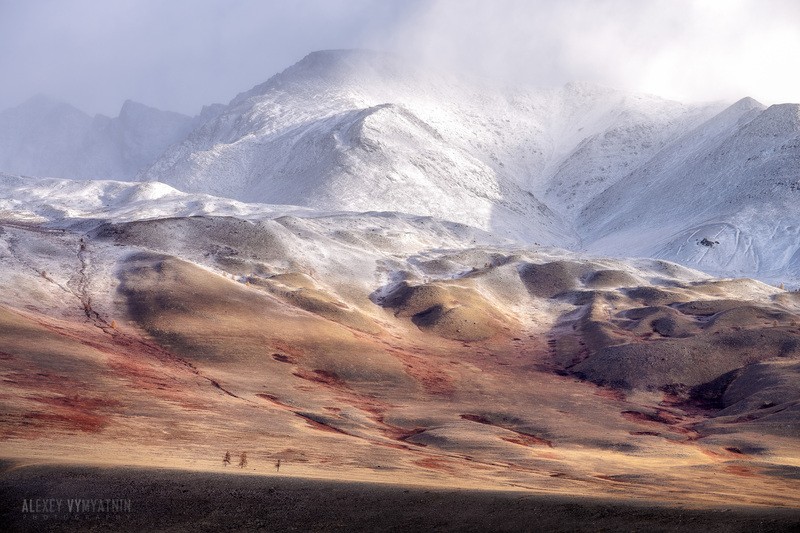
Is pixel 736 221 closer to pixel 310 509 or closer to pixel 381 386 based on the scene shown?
pixel 381 386

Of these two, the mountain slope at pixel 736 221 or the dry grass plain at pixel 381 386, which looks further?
the mountain slope at pixel 736 221

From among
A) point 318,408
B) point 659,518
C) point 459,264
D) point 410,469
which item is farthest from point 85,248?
point 659,518

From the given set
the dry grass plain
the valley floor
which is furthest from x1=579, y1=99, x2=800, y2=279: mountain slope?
the valley floor

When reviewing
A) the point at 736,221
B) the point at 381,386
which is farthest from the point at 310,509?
the point at 736,221

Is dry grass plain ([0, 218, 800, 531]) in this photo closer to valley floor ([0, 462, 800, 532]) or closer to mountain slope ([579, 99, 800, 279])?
valley floor ([0, 462, 800, 532])

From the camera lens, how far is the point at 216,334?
58812 mm

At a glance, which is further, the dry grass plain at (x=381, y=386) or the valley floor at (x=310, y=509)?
the dry grass plain at (x=381, y=386)

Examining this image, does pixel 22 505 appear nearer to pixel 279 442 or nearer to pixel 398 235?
pixel 279 442

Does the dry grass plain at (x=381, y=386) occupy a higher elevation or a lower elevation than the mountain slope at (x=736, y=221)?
lower

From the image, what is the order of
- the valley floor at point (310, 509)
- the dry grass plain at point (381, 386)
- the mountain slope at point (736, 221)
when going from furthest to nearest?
the mountain slope at point (736, 221)
the dry grass plain at point (381, 386)
the valley floor at point (310, 509)

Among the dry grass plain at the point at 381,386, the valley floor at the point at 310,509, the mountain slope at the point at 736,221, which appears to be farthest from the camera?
the mountain slope at the point at 736,221

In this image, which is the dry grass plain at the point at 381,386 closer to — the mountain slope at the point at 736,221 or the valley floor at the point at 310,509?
the valley floor at the point at 310,509

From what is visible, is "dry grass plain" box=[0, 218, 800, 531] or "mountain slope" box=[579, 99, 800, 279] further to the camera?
"mountain slope" box=[579, 99, 800, 279]

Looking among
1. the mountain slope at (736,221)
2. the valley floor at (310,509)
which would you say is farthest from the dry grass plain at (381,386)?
the mountain slope at (736,221)
